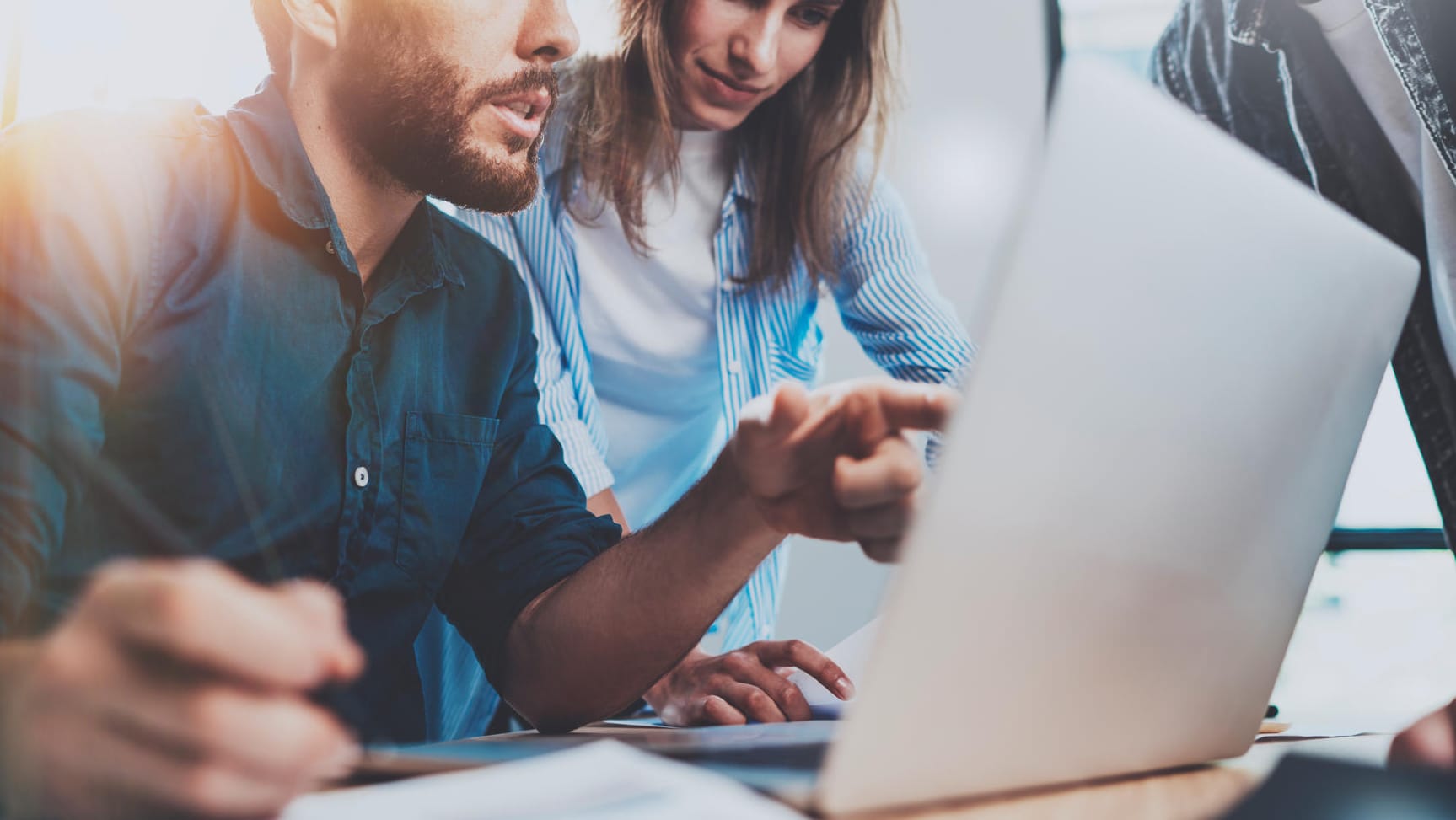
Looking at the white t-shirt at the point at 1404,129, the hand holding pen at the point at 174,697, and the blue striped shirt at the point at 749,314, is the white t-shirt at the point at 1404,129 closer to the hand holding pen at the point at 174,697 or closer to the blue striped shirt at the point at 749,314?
the blue striped shirt at the point at 749,314

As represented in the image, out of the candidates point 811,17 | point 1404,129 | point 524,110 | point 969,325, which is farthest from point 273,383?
point 969,325

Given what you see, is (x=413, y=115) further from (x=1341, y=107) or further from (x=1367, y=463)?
(x=1367, y=463)

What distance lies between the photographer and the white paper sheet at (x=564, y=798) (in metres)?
0.31

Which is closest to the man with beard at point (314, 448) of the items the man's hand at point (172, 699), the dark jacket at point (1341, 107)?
the man's hand at point (172, 699)

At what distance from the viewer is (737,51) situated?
122 cm

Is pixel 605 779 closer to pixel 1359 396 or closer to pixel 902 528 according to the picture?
pixel 902 528

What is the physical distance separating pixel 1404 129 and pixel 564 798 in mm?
912

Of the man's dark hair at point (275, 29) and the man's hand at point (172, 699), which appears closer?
the man's hand at point (172, 699)

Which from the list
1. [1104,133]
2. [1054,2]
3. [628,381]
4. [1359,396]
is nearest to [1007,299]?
[1104,133]

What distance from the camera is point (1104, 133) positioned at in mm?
313

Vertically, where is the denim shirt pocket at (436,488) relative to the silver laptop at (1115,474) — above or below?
below

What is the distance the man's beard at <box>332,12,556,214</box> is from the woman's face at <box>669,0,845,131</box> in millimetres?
348

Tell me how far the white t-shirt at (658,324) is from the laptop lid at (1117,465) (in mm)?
928

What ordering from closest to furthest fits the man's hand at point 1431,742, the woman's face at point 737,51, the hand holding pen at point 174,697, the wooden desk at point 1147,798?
the hand holding pen at point 174,697
the wooden desk at point 1147,798
the man's hand at point 1431,742
the woman's face at point 737,51
